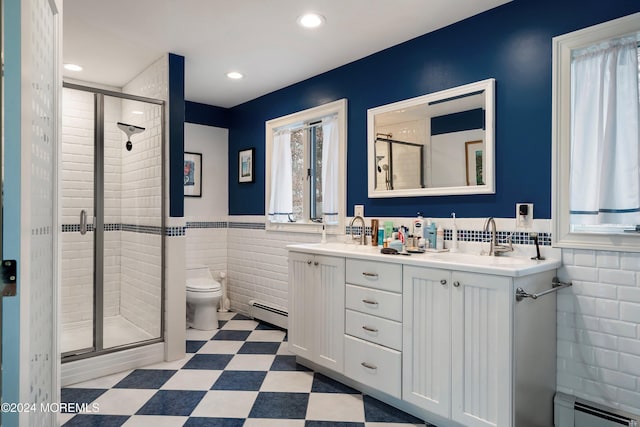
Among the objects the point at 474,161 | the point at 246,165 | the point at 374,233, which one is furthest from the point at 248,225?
the point at 474,161

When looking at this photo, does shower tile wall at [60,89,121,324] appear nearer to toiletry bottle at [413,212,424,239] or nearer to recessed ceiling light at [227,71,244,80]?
recessed ceiling light at [227,71,244,80]

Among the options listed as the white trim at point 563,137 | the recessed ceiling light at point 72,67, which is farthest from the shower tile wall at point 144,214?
the white trim at point 563,137

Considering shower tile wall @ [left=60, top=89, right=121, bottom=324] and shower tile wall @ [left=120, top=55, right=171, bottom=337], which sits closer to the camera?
shower tile wall @ [left=60, top=89, right=121, bottom=324]

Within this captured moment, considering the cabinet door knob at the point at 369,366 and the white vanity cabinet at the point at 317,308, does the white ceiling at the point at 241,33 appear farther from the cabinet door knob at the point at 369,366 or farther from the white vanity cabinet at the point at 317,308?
the cabinet door knob at the point at 369,366

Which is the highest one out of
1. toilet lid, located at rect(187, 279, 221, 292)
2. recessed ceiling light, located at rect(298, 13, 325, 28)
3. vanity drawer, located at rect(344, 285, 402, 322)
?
recessed ceiling light, located at rect(298, 13, 325, 28)

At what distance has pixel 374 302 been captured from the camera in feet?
7.98

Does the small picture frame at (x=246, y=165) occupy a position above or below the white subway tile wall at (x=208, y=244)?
above

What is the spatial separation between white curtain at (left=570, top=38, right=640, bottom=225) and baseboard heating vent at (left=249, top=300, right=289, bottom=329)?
267 cm

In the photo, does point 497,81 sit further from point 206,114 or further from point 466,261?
point 206,114

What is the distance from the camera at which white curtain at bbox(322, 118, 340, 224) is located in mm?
3496

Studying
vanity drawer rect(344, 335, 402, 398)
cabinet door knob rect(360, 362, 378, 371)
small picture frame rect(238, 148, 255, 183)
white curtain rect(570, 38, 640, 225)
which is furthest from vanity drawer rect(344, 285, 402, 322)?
small picture frame rect(238, 148, 255, 183)

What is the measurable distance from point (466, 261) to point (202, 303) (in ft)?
8.80

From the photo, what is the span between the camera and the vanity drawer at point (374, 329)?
7.60ft

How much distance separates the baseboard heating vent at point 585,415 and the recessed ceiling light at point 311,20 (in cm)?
264
